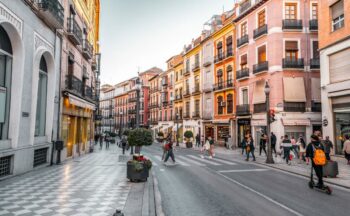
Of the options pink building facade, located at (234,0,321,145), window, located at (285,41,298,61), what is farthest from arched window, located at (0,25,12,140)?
window, located at (285,41,298,61)

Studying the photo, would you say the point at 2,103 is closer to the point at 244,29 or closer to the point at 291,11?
the point at 291,11

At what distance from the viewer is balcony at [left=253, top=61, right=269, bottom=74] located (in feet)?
83.8

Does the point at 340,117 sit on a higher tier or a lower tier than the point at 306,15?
lower

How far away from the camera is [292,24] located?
24719 millimetres

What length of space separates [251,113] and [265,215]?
72.6 ft

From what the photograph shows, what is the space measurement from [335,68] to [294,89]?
6.10 metres

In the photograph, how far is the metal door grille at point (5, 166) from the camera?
402 inches

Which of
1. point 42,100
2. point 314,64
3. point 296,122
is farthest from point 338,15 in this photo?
point 42,100

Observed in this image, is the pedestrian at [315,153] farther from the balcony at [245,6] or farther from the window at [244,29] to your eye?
the balcony at [245,6]

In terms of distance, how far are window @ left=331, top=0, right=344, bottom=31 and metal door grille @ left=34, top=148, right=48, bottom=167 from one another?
19.4m

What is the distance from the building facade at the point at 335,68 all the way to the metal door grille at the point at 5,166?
18.2 m

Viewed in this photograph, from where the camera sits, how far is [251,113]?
27.8 m

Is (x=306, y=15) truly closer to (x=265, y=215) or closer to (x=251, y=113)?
(x=251, y=113)

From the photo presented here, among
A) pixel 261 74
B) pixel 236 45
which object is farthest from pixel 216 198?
pixel 236 45
